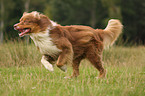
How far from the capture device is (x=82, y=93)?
4836mm

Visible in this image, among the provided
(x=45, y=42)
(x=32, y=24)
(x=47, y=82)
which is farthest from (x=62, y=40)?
(x=47, y=82)

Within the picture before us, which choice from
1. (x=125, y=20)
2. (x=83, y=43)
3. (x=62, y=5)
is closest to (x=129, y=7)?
(x=125, y=20)

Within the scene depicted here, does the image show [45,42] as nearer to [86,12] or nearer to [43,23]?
[43,23]

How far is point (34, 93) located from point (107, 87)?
1660mm

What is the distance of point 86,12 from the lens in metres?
41.4

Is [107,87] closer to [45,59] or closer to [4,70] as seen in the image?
[45,59]

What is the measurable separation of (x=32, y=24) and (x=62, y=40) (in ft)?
2.87

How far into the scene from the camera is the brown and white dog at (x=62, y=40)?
19.7ft

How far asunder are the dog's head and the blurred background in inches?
964

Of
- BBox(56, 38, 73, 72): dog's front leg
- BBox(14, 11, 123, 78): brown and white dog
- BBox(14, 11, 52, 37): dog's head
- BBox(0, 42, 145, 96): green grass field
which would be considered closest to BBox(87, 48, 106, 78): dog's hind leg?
BBox(14, 11, 123, 78): brown and white dog

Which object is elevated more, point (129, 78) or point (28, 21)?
point (28, 21)

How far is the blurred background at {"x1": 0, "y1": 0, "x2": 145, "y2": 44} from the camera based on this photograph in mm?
31891

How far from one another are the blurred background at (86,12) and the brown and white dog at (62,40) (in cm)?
2428

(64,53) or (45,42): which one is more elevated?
(45,42)
